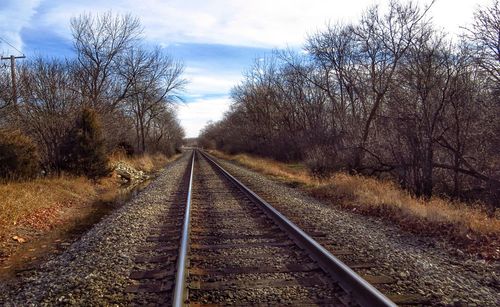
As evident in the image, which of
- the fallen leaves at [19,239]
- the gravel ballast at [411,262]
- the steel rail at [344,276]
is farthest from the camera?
the fallen leaves at [19,239]

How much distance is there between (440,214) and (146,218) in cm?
664

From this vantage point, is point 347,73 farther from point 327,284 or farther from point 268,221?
point 327,284

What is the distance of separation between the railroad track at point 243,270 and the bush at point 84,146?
11.7 m

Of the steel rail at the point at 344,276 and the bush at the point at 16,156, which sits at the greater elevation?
the bush at the point at 16,156

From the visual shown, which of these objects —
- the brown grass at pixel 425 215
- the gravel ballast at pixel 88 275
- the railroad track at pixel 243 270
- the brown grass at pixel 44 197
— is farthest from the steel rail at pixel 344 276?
the brown grass at pixel 44 197

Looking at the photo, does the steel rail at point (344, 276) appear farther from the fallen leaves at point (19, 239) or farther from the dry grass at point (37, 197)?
the dry grass at point (37, 197)

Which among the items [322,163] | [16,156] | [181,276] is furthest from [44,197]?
[322,163]

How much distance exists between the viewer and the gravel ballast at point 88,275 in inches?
187

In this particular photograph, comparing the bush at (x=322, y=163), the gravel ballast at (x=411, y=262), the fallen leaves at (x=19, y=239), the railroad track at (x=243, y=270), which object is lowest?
the fallen leaves at (x=19, y=239)

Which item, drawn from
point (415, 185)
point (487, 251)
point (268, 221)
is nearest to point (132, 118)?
point (415, 185)

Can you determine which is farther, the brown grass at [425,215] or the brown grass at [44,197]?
the brown grass at [44,197]

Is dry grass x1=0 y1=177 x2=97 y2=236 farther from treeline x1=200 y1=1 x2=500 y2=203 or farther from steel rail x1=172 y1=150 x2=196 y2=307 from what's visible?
treeline x1=200 y1=1 x2=500 y2=203

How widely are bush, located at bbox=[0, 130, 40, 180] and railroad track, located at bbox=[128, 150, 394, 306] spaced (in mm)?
8527

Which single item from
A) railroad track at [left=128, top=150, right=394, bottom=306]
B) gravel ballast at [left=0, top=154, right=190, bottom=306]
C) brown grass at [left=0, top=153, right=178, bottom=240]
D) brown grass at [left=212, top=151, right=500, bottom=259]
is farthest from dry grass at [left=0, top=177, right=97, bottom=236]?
brown grass at [left=212, top=151, right=500, bottom=259]
